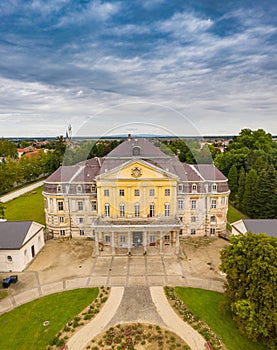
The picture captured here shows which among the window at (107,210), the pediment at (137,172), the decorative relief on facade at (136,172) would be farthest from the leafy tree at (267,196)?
the window at (107,210)

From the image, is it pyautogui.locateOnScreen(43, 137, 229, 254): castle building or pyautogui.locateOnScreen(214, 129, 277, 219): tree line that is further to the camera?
pyautogui.locateOnScreen(214, 129, 277, 219): tree line

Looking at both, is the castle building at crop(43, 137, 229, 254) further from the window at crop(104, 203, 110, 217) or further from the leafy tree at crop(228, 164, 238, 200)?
the leafy tree at crop(228, 164, 238, 200)

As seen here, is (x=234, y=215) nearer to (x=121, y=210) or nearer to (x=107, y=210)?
(x=121, y=210)

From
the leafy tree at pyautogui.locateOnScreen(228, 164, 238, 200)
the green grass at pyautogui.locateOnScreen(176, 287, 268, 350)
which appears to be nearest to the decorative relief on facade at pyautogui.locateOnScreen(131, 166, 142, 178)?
the green grass at pyautogui.locateOnScreen(176, 287, 268, 350)

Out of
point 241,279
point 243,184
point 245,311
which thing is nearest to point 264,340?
point 245,311

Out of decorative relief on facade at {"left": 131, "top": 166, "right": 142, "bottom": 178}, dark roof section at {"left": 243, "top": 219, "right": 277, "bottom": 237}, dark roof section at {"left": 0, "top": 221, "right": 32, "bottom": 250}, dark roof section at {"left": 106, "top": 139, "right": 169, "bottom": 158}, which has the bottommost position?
dark roof section at {"left": 0, "top": 221, "right": 32, "bottom": 250}

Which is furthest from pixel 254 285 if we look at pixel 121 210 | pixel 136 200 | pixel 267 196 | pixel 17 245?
pixel 267 196

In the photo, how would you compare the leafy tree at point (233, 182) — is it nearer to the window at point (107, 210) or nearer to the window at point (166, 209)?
the window at point (166, 209)

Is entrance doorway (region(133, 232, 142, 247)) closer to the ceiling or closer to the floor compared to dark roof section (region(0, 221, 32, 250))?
closer to the floor
